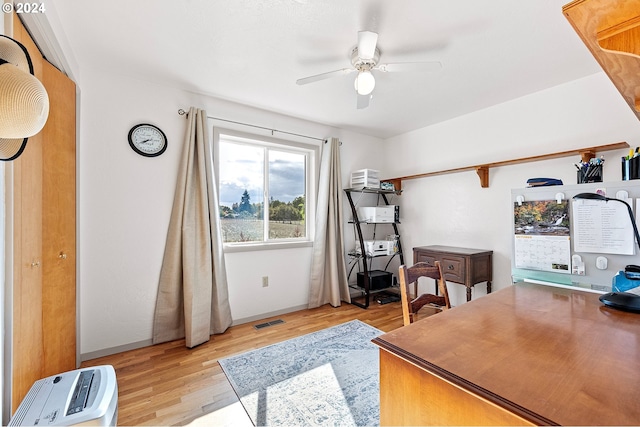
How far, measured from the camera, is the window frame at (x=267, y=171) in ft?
9.71

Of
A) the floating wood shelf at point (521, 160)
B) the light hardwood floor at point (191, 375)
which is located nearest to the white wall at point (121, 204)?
the light hardwood floor at point (191, 375)

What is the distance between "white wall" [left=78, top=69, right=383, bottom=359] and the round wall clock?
5 cm

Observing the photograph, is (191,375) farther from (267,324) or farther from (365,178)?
(365,178)

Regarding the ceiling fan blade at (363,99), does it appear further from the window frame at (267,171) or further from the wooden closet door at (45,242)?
Result: the wooden closet door at (45,242)

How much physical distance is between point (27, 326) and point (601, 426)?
2174 millimetres

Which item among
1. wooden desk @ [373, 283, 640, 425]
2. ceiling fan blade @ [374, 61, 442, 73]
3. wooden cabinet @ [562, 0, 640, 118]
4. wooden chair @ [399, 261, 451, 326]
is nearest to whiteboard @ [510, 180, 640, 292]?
wooden desk @ [373, 283, 640, 425]

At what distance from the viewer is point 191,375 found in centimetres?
206

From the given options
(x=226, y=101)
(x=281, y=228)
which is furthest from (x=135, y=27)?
(x=281, y=228)

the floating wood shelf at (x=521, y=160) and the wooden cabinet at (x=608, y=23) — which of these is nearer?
the wooden cabinet at (x=608, y=23)

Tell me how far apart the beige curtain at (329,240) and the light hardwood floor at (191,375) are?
1.28 ft

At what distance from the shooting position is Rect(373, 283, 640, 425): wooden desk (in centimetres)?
60

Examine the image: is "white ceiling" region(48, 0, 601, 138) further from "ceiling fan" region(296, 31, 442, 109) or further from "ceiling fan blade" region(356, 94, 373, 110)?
"ceiling fan blade" region(356, 94, 373, 110)

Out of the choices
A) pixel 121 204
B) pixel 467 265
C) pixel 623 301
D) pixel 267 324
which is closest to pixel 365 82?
pixel 623 301

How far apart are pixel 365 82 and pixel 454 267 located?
2021 mm
